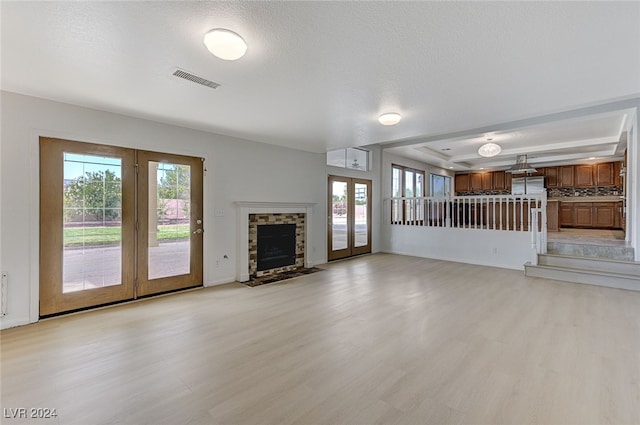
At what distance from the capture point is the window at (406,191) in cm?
817

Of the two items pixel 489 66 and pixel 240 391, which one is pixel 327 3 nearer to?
pixel 489 66

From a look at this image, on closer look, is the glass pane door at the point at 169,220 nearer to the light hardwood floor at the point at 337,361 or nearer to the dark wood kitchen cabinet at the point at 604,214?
the light hardwood floor at the point at 337,361

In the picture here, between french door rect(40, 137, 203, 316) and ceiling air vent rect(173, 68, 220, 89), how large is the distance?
1.77 m

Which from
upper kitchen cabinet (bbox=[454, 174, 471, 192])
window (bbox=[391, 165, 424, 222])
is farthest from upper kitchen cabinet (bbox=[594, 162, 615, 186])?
window (bbox=[391, 165, 424, 222])

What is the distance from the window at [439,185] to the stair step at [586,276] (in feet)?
17.9

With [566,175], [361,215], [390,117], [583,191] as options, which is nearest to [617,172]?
[583,191]

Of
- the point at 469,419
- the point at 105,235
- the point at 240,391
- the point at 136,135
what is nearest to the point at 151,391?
the point at 240,391

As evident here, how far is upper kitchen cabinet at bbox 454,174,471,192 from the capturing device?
11.5 metres

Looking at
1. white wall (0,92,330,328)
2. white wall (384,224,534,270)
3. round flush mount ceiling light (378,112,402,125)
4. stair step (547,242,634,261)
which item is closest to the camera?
white wall (0,92,330,328)

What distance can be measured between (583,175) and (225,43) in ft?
37.9

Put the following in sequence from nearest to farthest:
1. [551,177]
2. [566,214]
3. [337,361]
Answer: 1. [337,361]
2. [566,214]
3. [551,177]

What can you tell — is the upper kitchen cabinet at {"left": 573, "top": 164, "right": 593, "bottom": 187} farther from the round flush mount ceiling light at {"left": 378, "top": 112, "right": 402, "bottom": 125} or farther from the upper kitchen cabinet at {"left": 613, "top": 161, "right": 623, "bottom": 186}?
the round flush mount ceiling light at {"left": 378, "top": 112, "right": 402, "bottom": 125}

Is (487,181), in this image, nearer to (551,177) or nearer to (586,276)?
(551,177)

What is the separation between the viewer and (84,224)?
11.7 ft
